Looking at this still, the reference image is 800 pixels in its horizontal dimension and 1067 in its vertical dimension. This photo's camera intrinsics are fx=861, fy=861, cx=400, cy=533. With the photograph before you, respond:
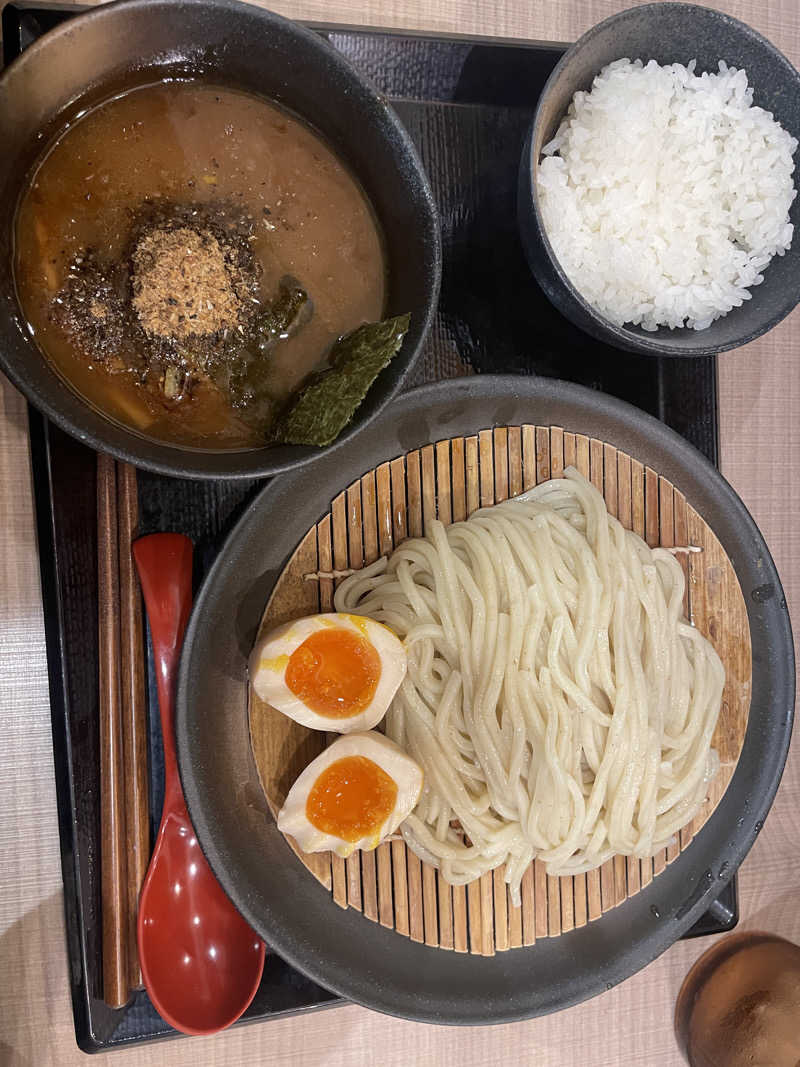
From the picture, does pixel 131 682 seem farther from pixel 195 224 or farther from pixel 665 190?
pixel 665 190

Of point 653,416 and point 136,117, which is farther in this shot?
point 653,416

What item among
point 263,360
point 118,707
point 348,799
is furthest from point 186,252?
point 348,799

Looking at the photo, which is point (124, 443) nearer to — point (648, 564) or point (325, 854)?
point (325, 854)

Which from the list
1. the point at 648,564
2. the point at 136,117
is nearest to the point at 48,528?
the point at 136,117

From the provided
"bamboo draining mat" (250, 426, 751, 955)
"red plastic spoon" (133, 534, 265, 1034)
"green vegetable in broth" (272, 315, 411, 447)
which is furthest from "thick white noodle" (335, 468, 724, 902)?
"green vegetable in broth" (272, 315, 411, 447)

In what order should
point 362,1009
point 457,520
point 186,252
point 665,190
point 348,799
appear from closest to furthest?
point 186,252
point 348,799
point 665,190
point 457,520
point 362,1009

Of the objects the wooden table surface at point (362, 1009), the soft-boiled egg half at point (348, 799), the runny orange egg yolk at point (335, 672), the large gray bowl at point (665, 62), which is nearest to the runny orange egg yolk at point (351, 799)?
the soft-boiled egg half at point (348, 799)
